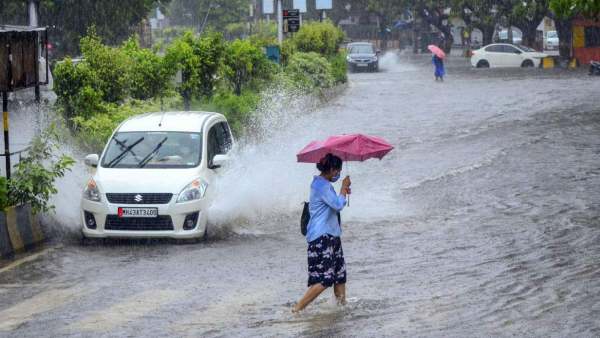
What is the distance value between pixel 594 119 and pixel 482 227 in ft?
55.8

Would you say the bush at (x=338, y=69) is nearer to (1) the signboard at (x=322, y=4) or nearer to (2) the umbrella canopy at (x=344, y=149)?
(1) the signboard at (x=322, y=4)

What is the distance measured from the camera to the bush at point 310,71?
39969 mm

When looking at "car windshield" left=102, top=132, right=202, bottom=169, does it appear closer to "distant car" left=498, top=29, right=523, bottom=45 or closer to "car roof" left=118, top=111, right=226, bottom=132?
"car roof" left=118, top=111, right=226, bottom=132

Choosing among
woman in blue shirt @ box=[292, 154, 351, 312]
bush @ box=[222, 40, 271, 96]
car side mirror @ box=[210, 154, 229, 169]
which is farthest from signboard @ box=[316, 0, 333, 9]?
woman in blue shirt @ box=[292, 154, 351, 312]

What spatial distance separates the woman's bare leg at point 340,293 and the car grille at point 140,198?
187 inches

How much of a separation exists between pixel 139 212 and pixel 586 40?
52.8 metres

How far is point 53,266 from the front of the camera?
14.7m

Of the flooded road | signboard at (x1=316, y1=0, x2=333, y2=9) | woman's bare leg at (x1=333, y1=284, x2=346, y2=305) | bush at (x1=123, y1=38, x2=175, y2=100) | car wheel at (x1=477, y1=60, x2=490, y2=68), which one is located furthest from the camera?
car wheel at (x1=477, y1=60, x2=490, y2=68)

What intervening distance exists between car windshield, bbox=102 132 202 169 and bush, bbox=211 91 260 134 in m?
9.49

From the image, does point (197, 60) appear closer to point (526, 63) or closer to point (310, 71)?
point (310, 71)

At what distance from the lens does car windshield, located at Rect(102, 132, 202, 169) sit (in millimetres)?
16578

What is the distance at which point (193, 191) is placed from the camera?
15.9 m

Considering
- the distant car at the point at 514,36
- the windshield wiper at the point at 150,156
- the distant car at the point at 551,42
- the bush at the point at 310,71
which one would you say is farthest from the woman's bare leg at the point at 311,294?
the distant car at the point at 514,36

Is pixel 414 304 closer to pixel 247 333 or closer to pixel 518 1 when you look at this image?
pixel 247 333
